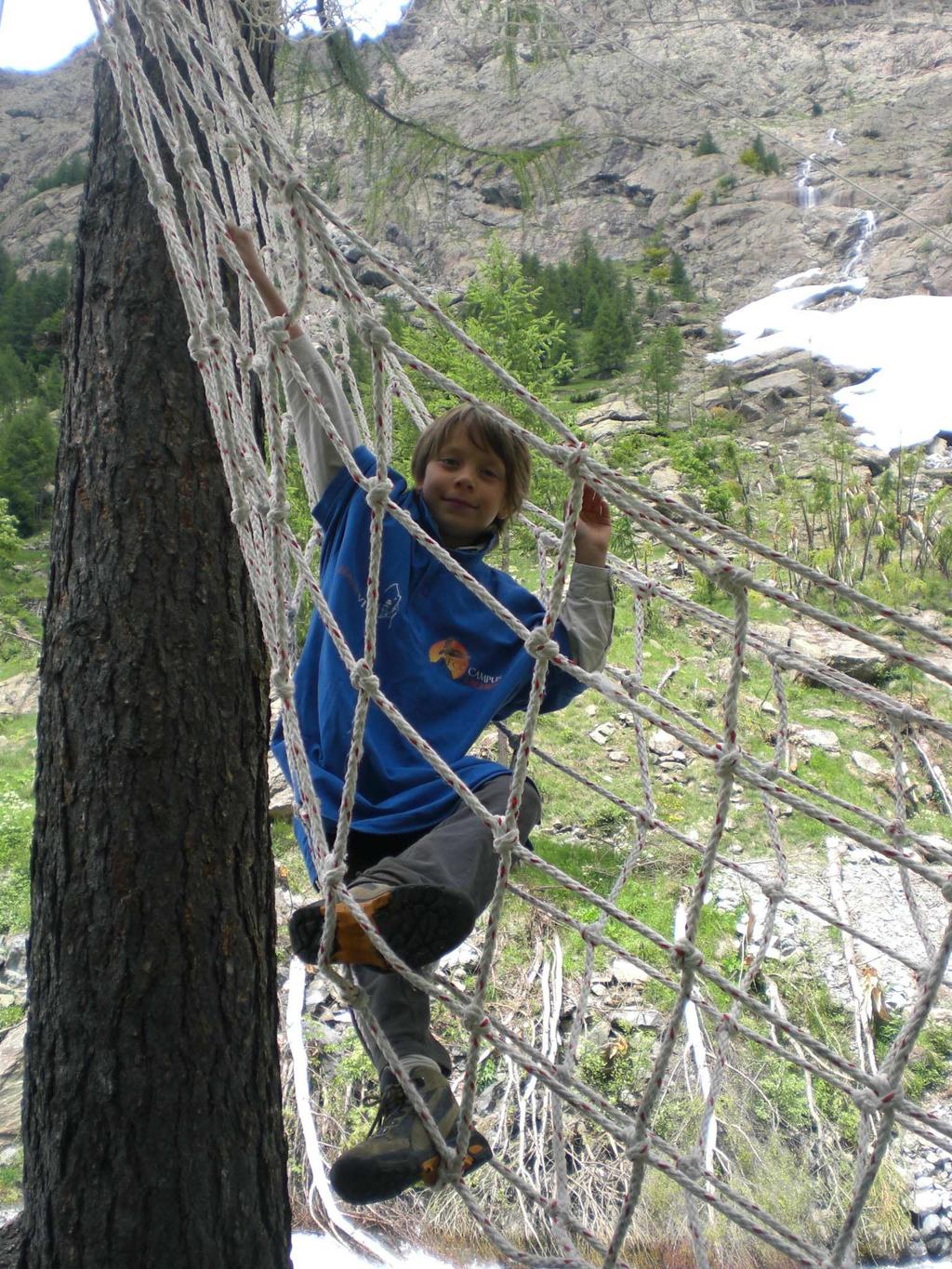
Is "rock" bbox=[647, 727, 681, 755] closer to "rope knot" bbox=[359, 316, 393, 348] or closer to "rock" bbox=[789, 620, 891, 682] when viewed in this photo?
"rock" bbox=[789, 620, 891, 682]

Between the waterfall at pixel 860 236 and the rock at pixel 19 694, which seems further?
the waterfall at pixel 860 236

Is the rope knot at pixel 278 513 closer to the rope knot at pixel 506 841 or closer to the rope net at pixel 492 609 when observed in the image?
the rope net at pixel 492 609

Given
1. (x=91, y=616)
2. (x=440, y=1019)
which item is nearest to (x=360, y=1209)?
(x=440, y=1019)

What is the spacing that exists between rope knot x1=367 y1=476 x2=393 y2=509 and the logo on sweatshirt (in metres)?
0.30

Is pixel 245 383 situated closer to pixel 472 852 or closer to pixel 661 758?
pixel 472 852

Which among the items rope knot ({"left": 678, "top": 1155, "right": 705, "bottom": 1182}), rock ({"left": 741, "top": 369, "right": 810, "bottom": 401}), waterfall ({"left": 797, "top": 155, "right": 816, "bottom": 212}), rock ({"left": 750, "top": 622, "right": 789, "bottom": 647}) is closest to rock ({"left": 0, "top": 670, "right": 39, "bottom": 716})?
rock ({"left": 750, "top": 622, "right": 789, "bottom": 647})

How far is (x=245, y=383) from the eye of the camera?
3.69 ft

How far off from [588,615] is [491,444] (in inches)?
9.5

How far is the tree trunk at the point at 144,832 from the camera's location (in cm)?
86

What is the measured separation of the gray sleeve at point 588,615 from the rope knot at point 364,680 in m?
0.34

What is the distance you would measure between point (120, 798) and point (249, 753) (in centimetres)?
15

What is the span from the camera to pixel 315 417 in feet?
3.37

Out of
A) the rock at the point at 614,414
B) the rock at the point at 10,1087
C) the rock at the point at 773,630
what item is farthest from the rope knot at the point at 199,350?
the rock at the point at 614,414

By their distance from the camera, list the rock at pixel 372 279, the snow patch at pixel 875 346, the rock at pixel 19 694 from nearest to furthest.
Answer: the rock at pixel 19 694 → the snow patch at pixel 875 346 → the rock at pixel 372 279
